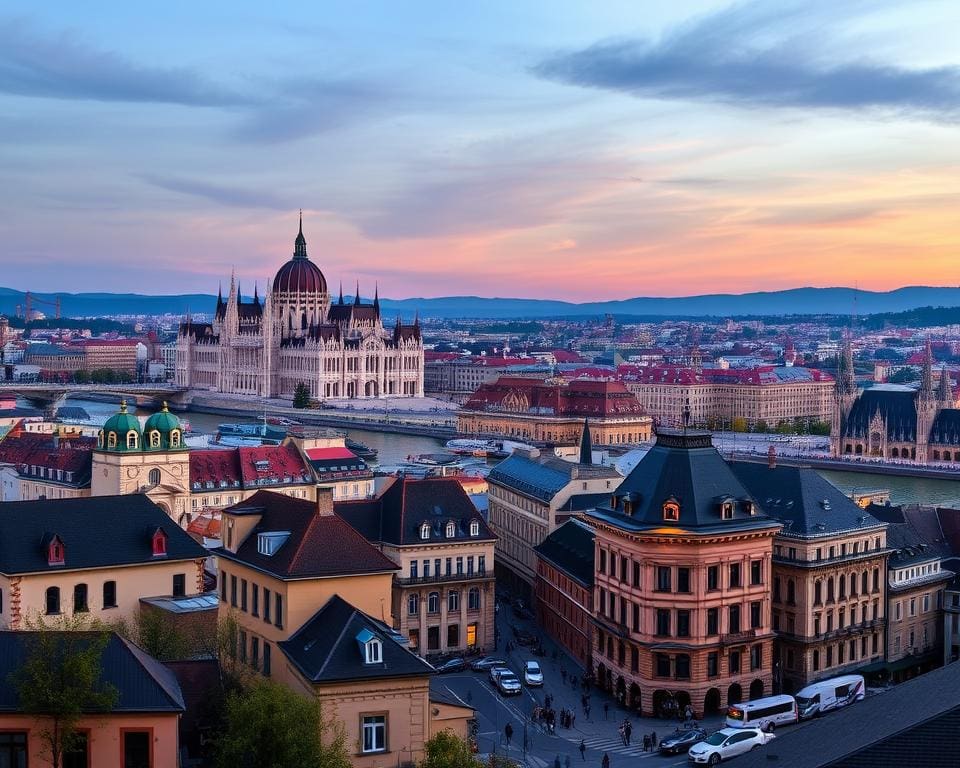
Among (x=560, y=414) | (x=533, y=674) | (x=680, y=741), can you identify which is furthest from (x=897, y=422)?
(x=680, y=741)

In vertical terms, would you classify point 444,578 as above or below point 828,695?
above

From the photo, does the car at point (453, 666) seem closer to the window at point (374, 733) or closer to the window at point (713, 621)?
the window at point (713, 621)

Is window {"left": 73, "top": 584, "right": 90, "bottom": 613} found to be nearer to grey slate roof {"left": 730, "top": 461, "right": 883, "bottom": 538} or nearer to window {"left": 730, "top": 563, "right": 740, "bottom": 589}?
window {"left": 730, "top": 563, "right": 740, "bottom": 589}

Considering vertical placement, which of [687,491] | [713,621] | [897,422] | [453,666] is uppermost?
[687,491]

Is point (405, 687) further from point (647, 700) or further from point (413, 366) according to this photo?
point (413, 366)

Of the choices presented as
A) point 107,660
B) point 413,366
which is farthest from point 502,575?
point 413,366

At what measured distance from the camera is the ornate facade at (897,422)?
12025 cm

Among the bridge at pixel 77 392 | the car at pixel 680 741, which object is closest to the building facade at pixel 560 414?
the bridge at pixel 77 392

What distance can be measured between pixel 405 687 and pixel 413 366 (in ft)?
548

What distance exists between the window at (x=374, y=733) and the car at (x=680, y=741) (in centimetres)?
920

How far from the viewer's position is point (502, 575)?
180 feet

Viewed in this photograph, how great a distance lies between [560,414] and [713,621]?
3682 inches

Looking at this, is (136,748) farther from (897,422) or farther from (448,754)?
(897,422)

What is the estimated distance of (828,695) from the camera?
37.0m
